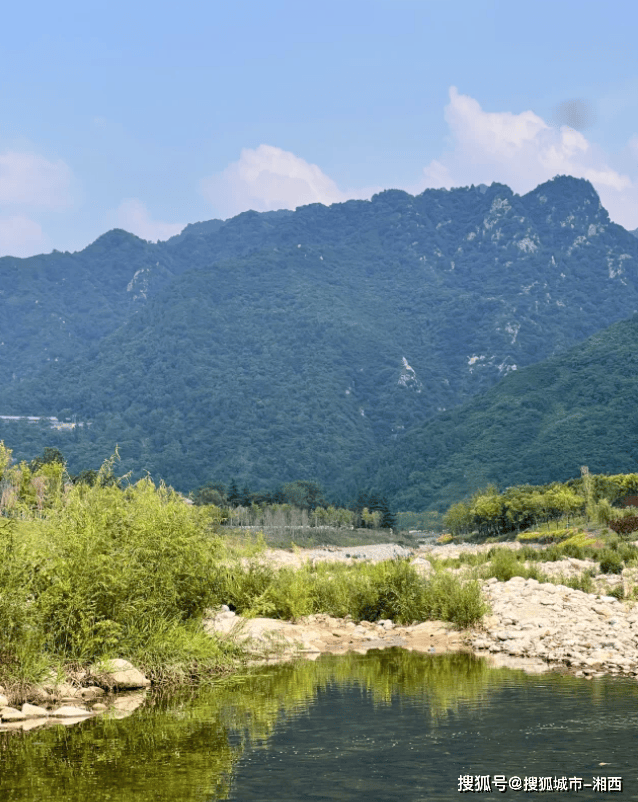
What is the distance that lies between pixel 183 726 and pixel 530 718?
4698mm

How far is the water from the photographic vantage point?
9398mm

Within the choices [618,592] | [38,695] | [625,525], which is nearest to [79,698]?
[38,695]

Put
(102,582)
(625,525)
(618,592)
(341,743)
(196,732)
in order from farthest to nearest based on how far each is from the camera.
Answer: (625,525)
(618,592)
(102,582)
(196,732)
(341,743)

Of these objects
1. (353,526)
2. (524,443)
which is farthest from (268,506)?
(524,443)

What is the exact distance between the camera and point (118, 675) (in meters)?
14.6

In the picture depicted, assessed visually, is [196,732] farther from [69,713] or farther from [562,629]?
[562,629]

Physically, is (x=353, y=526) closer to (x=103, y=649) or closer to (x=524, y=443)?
(x=524, y=443)

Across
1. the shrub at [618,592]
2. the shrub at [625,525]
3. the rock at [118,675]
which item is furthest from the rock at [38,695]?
the shrub at [625,525]

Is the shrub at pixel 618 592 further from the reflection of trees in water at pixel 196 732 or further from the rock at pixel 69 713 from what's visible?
the rock at pixel 69 713

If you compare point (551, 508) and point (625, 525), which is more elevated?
point (551, 508)

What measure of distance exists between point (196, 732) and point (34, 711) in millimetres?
2712

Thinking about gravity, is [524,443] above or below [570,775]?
above

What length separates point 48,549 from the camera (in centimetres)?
1466

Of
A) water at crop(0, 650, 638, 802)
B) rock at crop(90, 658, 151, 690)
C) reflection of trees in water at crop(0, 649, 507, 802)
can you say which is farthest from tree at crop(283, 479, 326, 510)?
water at crop(0, 650, 638, 802)
